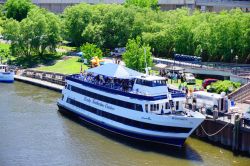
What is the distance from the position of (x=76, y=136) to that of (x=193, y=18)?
1977 inches

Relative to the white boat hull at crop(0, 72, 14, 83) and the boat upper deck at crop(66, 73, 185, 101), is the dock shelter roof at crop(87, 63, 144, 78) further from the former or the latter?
the white boat hull at crop(0, 72, 14, 83)

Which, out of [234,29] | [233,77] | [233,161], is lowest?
[233,161]

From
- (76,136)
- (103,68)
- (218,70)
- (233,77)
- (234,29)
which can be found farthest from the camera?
(234,29)

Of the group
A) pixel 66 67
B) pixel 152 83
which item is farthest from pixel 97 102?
pixel 66 67

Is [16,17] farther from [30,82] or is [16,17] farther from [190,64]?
[190,64]

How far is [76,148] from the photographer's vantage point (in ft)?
202

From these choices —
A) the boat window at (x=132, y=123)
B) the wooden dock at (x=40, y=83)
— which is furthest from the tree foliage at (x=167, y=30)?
the boat window at (x=132, y=123)

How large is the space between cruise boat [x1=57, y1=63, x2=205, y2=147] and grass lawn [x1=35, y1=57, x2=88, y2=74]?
28.6 m

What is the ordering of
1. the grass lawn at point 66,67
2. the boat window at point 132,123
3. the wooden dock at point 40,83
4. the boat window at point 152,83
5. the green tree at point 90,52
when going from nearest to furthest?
1. the boat window at point 132,123
2. the boat window at point 152,83
3. the wooden dock at point 40,83
4. the grass lawn at point 66,67
5. the green tree at point 90,52

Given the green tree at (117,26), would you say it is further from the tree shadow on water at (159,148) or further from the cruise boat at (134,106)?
the tree shadow on water at (159,148)

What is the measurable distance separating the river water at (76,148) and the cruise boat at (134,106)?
1332 millimetres

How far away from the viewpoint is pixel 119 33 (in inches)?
4626

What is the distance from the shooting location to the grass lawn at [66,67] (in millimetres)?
102569

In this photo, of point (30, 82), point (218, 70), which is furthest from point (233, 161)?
point (30, 82)
